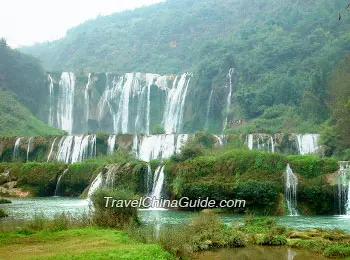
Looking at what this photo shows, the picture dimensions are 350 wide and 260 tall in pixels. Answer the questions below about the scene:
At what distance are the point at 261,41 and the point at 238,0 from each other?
46.0 m

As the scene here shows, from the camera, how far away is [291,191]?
1047 inches

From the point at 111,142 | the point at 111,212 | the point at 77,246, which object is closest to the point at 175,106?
the point at 111,142

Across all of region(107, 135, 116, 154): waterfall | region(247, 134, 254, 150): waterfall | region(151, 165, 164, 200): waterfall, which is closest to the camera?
region(151, 165, 164, 200): waterfall

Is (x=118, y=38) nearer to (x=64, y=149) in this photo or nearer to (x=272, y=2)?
(x=272, y=2)

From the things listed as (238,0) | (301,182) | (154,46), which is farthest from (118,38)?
(301,182)

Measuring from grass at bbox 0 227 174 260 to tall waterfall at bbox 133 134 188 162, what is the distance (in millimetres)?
28580

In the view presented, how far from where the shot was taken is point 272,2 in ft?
337

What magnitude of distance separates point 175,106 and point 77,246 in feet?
189

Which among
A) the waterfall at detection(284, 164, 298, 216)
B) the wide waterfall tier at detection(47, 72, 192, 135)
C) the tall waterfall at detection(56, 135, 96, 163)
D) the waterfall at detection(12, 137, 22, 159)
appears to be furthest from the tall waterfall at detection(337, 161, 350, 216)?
the wide waterfall tier at detection(47, 72, 192, 135)

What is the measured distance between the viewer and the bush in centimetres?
1661

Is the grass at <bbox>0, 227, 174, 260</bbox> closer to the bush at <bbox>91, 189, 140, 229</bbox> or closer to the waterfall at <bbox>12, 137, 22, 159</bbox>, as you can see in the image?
the bush at <bbox>91, 189, 140, 229</bbox>

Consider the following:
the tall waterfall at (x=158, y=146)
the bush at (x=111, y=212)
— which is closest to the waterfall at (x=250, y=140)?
the tall waterfall at (x=158, y=146)

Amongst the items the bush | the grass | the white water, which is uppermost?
the white water

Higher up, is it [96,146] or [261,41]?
[261,41]
